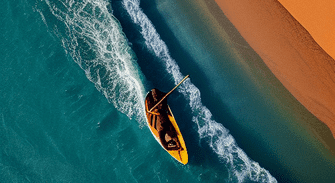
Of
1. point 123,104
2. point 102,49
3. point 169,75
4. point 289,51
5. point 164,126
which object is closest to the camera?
point 164,126

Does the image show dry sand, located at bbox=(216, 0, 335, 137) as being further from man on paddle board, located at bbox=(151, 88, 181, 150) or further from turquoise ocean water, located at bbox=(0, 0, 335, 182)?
man on paddle board, located at bbox=(151, 88, 181, 150)

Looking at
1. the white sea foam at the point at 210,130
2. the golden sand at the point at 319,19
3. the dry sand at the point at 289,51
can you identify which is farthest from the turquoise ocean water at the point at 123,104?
the golden sand at the point at 319,19

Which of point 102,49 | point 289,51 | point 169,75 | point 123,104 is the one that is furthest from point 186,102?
point 289,51

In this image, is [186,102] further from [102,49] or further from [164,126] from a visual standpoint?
[102,49]

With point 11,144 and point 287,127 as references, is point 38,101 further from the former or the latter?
point 287,127

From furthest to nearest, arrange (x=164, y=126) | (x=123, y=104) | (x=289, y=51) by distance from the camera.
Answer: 1. (x=289, y=51)
2. (x=123, y=104)
3. (x=164, y=126)

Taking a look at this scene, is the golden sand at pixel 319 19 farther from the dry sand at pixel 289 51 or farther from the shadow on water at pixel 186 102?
the shadow on water at pixel 186 102

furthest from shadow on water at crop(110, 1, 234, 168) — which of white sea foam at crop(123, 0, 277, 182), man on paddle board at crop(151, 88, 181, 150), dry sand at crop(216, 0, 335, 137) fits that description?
dry sand at crop(216, 0, 335, 137)
